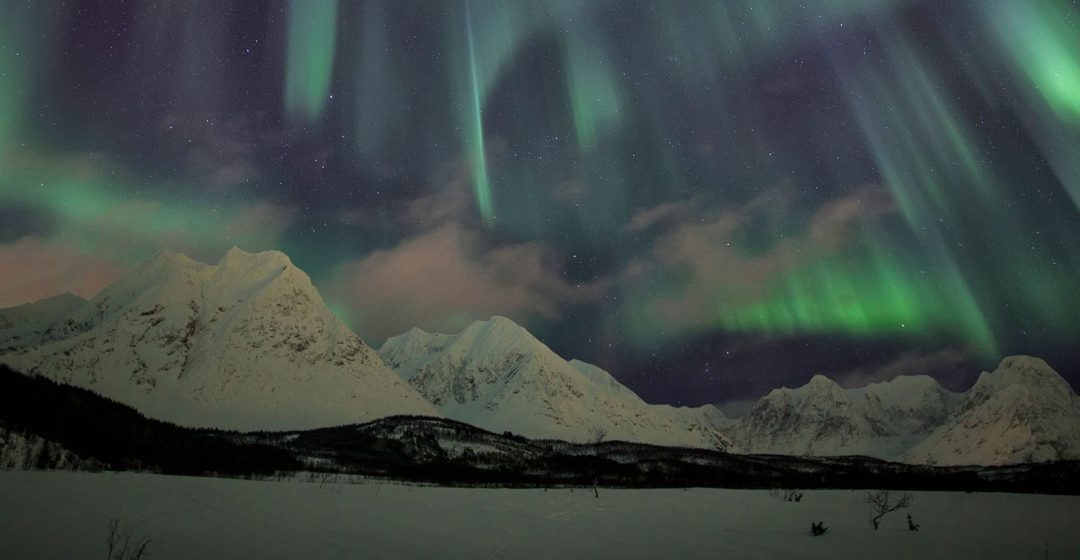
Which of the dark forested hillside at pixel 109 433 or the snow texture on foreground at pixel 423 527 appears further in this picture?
the dark forested hillside at pixel 109 433

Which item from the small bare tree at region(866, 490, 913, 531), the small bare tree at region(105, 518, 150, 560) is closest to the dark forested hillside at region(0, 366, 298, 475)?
the small bare tree at region(105, 518, 150, 560)

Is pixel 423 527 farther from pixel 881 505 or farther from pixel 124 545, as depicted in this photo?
pixel 881 505

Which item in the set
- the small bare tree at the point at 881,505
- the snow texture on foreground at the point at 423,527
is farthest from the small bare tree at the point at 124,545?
the small bare tree at the point at 881,505

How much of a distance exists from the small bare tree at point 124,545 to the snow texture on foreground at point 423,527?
0.32 metres

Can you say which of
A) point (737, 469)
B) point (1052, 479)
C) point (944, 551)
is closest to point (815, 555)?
point (944, 551)

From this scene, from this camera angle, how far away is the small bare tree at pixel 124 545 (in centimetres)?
1967

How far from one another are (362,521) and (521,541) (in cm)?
699

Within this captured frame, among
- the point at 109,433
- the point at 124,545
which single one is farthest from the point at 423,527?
the point at 109,433

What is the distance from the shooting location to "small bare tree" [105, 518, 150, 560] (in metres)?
19.7

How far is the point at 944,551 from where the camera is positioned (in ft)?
106

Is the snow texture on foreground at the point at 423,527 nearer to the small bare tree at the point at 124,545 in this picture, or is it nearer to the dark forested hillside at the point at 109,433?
the small bare tree at the point at 124,545

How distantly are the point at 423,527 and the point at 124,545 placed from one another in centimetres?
1244

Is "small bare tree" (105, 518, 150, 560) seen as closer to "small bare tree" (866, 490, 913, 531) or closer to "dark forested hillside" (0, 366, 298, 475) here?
"small bare tree" (866, 490, 913, 531)

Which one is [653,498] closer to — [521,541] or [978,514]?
[978,514]
